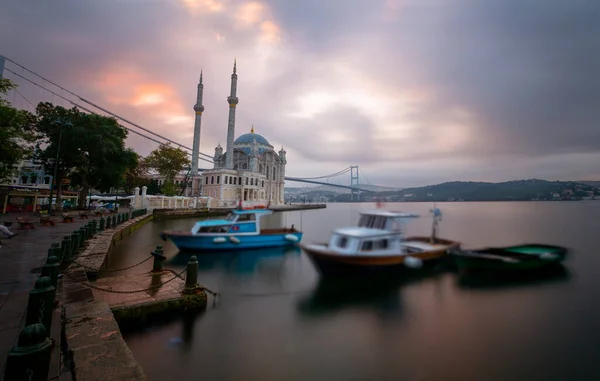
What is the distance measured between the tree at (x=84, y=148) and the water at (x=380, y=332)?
2145 centimetres

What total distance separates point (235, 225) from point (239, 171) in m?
45.8

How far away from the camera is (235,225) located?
17.6m

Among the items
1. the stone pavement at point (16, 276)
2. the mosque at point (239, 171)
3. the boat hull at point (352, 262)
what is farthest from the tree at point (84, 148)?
the boat hull at point (352, 262)

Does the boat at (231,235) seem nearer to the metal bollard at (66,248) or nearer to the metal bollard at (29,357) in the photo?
the metal bollard at (66,248)

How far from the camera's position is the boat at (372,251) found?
1113 centimetres

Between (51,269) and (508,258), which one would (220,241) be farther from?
(508,258)

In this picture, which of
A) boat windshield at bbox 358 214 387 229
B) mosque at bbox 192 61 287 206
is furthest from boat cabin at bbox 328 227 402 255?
mosque at bbox 192 61 287 206

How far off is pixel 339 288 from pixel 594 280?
46.6ft

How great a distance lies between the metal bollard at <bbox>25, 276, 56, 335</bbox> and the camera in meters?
4.15

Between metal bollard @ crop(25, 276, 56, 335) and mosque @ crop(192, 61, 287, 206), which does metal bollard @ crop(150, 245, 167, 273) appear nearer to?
metal bollard @ crop(25, 276, 56, 335)

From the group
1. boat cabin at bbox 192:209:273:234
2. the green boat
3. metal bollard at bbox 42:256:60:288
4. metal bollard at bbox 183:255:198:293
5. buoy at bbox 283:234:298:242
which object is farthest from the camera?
buoy at bbox 283:234:298:242

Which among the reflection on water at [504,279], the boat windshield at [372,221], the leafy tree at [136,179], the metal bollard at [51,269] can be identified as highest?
the leafy tree at [136,179]

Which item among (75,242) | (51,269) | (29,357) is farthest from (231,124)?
(29,357)

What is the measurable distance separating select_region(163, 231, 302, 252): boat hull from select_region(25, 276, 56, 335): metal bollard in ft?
41.3
